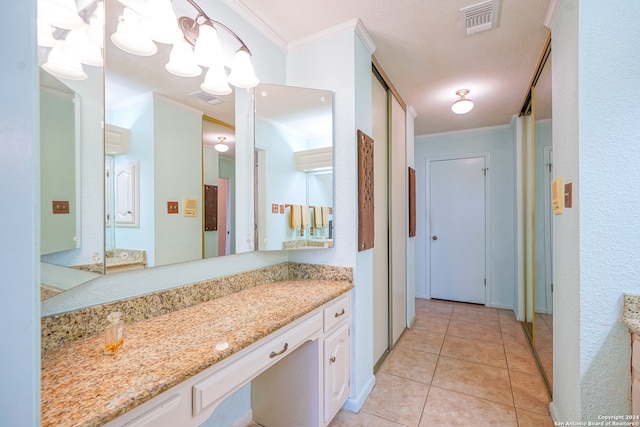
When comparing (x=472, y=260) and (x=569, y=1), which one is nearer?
(x=569, y=1)

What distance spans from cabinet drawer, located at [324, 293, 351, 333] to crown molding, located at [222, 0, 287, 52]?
5.65 feet

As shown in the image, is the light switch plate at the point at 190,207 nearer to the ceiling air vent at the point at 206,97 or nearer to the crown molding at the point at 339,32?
the ceiling air vent at the point at 206,97

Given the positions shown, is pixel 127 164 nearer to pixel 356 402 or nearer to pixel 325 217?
pixel 325 217

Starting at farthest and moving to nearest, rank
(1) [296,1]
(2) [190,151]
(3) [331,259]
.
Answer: (3) [331,259]
(1) [296,1]
(2) [190,151]

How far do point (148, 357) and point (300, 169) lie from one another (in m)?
1.29

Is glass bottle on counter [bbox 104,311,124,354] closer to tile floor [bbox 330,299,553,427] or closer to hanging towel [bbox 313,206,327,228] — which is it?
hanging towel [bbox 313,206,327,228]

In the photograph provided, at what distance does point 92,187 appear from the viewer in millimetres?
1000

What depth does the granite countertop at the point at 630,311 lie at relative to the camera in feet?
3.58

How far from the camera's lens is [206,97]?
1.42 meters

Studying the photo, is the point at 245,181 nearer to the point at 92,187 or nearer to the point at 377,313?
the point at 92,187

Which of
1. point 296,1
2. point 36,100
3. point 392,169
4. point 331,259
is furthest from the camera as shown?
point 392,169

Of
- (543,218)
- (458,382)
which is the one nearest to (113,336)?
(458,382)

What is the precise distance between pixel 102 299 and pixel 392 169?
229 cm

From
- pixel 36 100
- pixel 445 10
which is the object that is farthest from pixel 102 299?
pixel 445 10
